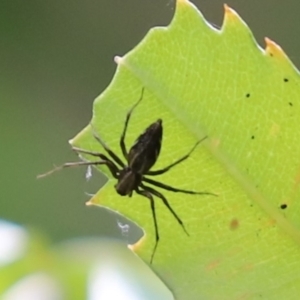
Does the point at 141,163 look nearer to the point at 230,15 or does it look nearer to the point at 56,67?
the point at 230,15

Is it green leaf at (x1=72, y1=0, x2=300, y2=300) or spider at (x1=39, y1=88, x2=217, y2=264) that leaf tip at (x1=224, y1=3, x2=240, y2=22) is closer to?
green leaf at (x1=72, y1=0, x2=300, y2=300)

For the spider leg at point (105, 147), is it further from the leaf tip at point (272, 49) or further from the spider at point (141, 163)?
the leaf tip at point (272, 49)

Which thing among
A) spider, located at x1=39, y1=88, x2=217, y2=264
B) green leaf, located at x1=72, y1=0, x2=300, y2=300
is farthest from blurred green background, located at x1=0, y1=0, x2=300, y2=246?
green leaf, located at x1=72, y1=0, x2=300, y2=300

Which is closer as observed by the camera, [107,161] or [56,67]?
[107,161]

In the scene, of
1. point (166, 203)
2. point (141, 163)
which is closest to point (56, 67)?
point (141, 163)

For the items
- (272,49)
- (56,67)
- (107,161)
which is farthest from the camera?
(56,67)

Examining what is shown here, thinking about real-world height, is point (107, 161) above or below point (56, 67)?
above

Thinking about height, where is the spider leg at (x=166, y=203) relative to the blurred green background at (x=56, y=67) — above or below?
above

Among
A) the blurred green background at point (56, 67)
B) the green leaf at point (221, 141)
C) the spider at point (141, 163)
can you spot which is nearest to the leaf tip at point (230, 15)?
the green leaf at point (221, 141)

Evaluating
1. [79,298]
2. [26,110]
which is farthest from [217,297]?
[26,110]
